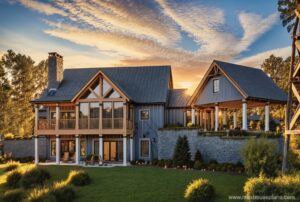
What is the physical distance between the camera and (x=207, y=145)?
26.5 meters

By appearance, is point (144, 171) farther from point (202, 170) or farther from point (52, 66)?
point (52, 66)

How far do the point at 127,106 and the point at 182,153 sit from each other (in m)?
6.29

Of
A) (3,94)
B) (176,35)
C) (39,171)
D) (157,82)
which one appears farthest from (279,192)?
(3,94)

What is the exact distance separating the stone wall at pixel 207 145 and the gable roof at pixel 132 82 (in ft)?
11.7

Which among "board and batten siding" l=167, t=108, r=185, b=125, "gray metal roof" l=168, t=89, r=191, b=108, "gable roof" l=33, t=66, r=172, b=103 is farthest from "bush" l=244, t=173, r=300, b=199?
"gray metal roof" l=168, t=89, r=191, b=108

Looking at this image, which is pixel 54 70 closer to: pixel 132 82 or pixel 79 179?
pixel 132 82

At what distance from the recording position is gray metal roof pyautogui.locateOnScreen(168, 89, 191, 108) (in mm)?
31750

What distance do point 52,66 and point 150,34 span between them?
37.4 ft

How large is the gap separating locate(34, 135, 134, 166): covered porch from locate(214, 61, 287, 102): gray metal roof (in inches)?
390

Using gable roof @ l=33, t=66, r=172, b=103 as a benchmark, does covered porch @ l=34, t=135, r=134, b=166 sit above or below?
below

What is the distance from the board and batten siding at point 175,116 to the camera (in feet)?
104

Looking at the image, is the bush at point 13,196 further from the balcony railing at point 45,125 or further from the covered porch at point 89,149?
the balcony railing at point 45,125

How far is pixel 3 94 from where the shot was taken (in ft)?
144

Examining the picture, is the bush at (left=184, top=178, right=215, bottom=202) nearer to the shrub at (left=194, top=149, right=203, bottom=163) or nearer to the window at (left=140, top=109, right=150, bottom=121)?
the shrub at (left=194, top=149, right=203, bottom=163)
